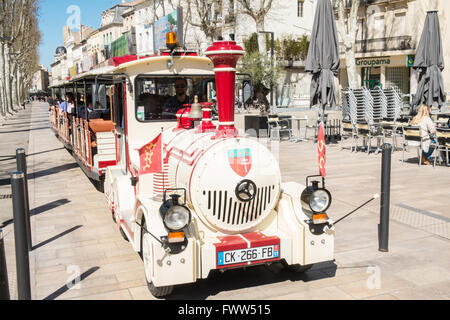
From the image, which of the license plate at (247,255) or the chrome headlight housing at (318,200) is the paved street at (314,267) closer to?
the license plate at (247,255)

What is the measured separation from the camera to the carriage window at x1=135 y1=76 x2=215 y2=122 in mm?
6422

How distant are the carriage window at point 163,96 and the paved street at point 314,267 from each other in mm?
1765

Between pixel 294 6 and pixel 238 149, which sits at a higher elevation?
pixel 294 6

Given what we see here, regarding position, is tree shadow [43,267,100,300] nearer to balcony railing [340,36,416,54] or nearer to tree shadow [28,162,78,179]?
tree shadow [28,162,78,179]

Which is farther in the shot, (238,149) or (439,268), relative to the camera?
(439,268)

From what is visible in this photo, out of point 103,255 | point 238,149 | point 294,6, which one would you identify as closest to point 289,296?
point 238,149

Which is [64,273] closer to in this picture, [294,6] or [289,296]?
[289,296]

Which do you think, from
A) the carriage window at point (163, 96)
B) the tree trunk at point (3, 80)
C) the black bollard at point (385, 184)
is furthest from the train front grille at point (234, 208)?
the tree trunk at point (3, 80)

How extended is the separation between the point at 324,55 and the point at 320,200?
10.1 metres

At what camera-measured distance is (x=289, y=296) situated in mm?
4297

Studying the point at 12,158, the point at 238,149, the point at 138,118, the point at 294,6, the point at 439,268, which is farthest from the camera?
the point at 294,6

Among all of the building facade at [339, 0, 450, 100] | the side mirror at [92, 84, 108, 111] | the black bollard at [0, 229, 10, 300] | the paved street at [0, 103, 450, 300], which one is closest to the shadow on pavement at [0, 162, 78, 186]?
the paved street at [0, 103, 450, 300]

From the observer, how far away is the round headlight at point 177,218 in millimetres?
3789

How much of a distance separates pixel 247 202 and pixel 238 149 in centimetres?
51
